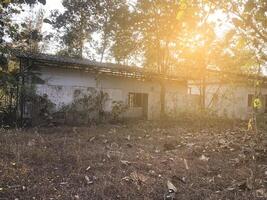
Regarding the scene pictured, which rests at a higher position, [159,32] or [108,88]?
[159,32]

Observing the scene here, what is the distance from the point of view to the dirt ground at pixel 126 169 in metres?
5.53

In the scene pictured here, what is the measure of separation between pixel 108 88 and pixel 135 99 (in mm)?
2744

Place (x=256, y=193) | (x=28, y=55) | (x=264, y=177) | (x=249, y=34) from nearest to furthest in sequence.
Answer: (x=256, y=193)
(x=264, y=177)
(x=249, y=34)
(x=28, y=55)

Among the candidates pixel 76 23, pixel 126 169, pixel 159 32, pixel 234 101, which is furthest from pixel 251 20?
pixel 76 23

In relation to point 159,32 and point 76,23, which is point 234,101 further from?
point 76,23

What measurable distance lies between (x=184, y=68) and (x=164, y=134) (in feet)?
33.5

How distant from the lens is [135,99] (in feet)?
70.9

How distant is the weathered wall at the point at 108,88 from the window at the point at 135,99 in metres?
0.36

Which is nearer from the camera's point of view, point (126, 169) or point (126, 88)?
point (126, 169)

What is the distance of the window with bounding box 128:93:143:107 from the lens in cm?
2133

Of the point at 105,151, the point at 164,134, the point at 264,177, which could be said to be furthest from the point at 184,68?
the point at 264,177

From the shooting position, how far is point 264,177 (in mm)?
6594

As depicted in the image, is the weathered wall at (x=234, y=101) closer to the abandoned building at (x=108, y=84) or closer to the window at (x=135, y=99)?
the abandoned building at (x=108, y=84)

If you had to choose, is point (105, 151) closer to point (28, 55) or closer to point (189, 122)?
point (28, 55)
